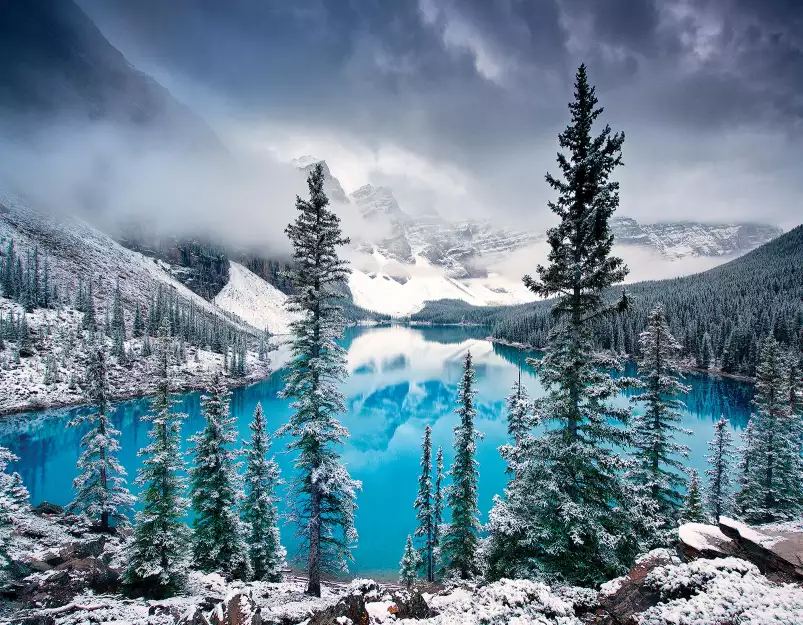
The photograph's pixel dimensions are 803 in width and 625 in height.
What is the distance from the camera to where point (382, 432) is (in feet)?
192

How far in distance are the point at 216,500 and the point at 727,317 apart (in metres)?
146

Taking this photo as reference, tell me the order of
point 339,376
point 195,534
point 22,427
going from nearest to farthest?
point 339,376, point 195,534, point 22,427

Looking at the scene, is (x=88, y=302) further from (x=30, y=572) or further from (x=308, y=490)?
(x=308, y=490)

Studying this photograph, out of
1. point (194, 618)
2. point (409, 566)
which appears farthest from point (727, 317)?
point (194, 618)

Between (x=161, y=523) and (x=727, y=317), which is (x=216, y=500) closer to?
(x=161, y=523)

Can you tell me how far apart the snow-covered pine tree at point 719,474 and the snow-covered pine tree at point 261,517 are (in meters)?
28.8

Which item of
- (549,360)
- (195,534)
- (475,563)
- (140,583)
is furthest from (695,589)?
(195,534)

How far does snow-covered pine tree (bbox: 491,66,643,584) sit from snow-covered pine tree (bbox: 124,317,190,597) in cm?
1479

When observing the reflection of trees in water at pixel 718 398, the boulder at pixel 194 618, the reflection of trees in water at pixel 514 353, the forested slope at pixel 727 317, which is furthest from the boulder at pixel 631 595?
the reflection of trees in water at pixel 514 353

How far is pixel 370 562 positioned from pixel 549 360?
23.9 metres

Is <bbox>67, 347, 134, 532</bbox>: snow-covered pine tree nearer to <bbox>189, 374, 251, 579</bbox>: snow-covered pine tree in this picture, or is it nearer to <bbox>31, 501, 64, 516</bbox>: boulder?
<bbox>31, 501, 64, 516</bbox>: boulder

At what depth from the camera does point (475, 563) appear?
19.8m

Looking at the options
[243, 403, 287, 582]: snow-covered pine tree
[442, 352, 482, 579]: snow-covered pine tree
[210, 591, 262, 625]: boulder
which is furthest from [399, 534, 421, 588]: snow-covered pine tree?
[210, 591, 262, 625]: boulder

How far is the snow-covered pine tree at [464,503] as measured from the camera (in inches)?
786
